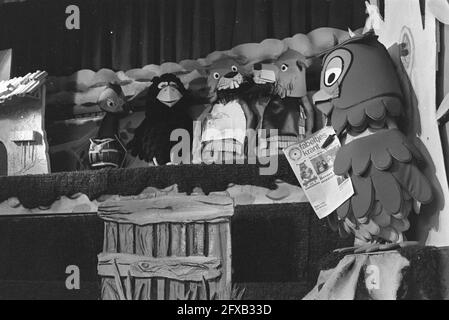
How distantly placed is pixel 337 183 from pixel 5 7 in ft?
5.05

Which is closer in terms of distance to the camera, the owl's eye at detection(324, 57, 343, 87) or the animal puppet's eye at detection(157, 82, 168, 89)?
the owl's eye at detection(324, 57, 343, 87)

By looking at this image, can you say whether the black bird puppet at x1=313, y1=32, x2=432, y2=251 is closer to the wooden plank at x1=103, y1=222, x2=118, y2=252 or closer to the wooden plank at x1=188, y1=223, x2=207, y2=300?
the wooden plank at x1=188, y1=223, x2=207, y2=300

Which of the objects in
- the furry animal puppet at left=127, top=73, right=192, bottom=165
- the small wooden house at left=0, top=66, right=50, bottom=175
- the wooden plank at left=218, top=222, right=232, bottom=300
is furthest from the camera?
the small wooden house at left=0, top=66, right=50, bottom=175

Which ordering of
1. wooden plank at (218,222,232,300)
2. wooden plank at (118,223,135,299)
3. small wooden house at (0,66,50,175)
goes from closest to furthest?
wooden plank at (218,222,232,300) < wooden plank at (118,223,135,299) < small wooden house at (0,66,50,175)

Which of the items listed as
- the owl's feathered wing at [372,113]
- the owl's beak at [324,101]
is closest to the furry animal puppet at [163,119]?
the owl's beak at [324,101]

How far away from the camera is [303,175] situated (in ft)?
7.54

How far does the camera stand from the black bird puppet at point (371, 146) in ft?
6.72

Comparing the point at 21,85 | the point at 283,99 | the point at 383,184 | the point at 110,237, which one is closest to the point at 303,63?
the point at 283,99

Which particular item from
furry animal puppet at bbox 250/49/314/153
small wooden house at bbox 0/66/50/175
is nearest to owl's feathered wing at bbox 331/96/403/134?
furry animal puppet at bbox 250/49/314/153

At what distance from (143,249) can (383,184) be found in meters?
0.87

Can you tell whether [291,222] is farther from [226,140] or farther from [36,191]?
[36,191]

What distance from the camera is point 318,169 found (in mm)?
2281

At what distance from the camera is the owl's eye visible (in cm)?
217
